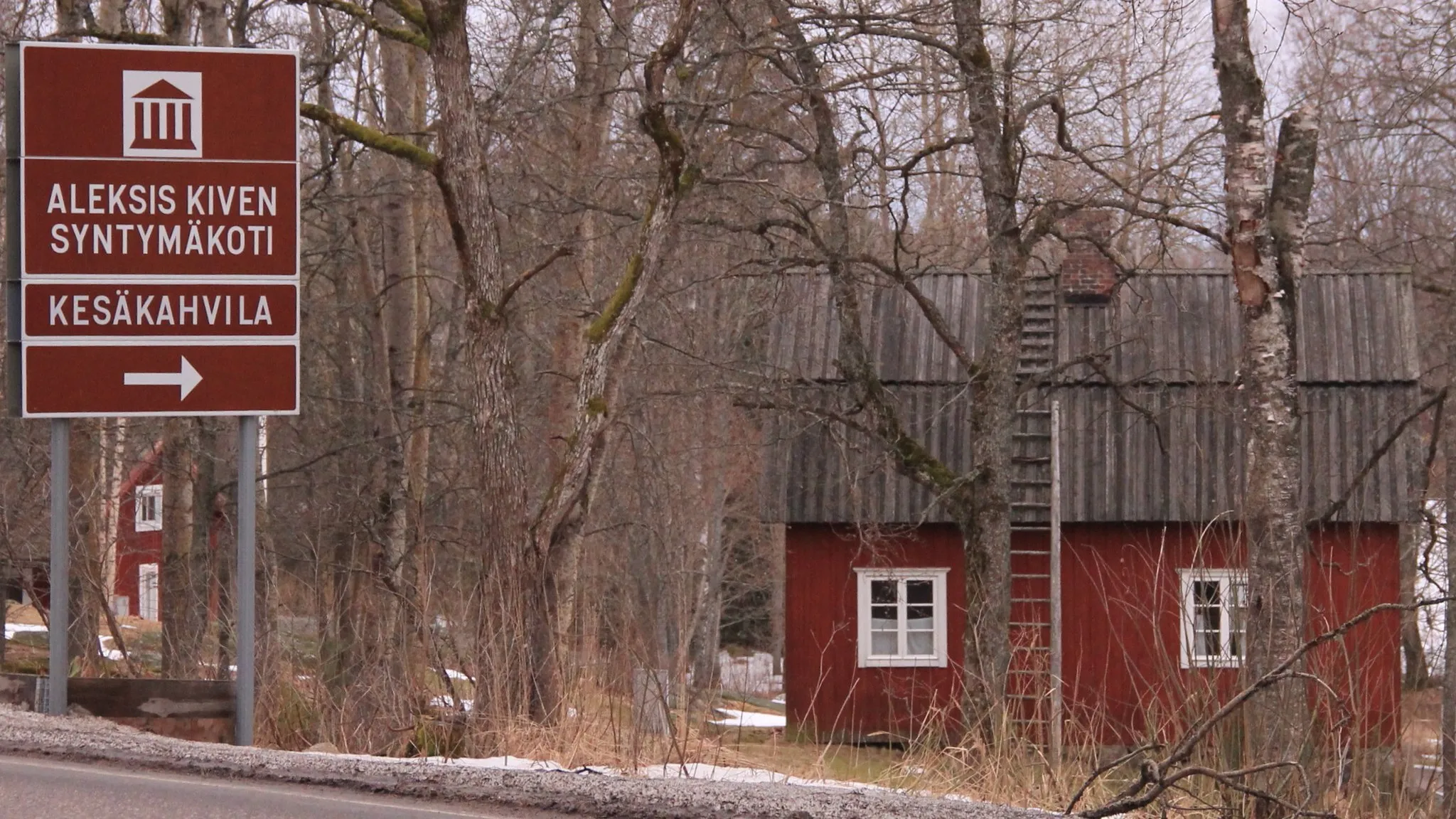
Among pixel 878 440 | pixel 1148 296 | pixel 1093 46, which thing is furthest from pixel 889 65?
pixel 1148 296

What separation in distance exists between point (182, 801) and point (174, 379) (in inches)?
121

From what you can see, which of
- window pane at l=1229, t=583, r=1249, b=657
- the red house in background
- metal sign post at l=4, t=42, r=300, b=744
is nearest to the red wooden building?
the red house in background

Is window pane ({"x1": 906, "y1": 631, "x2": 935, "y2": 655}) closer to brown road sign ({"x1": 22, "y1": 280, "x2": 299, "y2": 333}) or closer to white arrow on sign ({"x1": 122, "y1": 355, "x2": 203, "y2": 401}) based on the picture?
brown road sign ({"x1": 22, "y1": 280, "x2": 299, "y2": 333})

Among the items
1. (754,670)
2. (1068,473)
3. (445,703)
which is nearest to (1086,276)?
(1068,473)

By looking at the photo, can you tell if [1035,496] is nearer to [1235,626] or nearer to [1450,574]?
[1450,574]

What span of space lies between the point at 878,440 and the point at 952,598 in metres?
4.44

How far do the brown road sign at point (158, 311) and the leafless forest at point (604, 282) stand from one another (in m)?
1.72

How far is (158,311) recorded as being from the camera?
7.70 meters

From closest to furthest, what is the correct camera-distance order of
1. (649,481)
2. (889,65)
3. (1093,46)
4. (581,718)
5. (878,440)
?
(581,718) → (889,65) → (1093,46) → (878,440) → (649,481)

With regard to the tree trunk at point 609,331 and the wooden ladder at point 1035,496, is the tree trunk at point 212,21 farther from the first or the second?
the wooden ladder at point 1035,496

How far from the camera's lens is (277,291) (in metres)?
7.87

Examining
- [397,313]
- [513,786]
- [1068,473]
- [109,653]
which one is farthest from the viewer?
[1068,473]

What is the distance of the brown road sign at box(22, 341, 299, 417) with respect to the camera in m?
7.55

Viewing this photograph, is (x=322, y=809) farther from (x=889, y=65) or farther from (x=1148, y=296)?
(x=1148, y=296)
